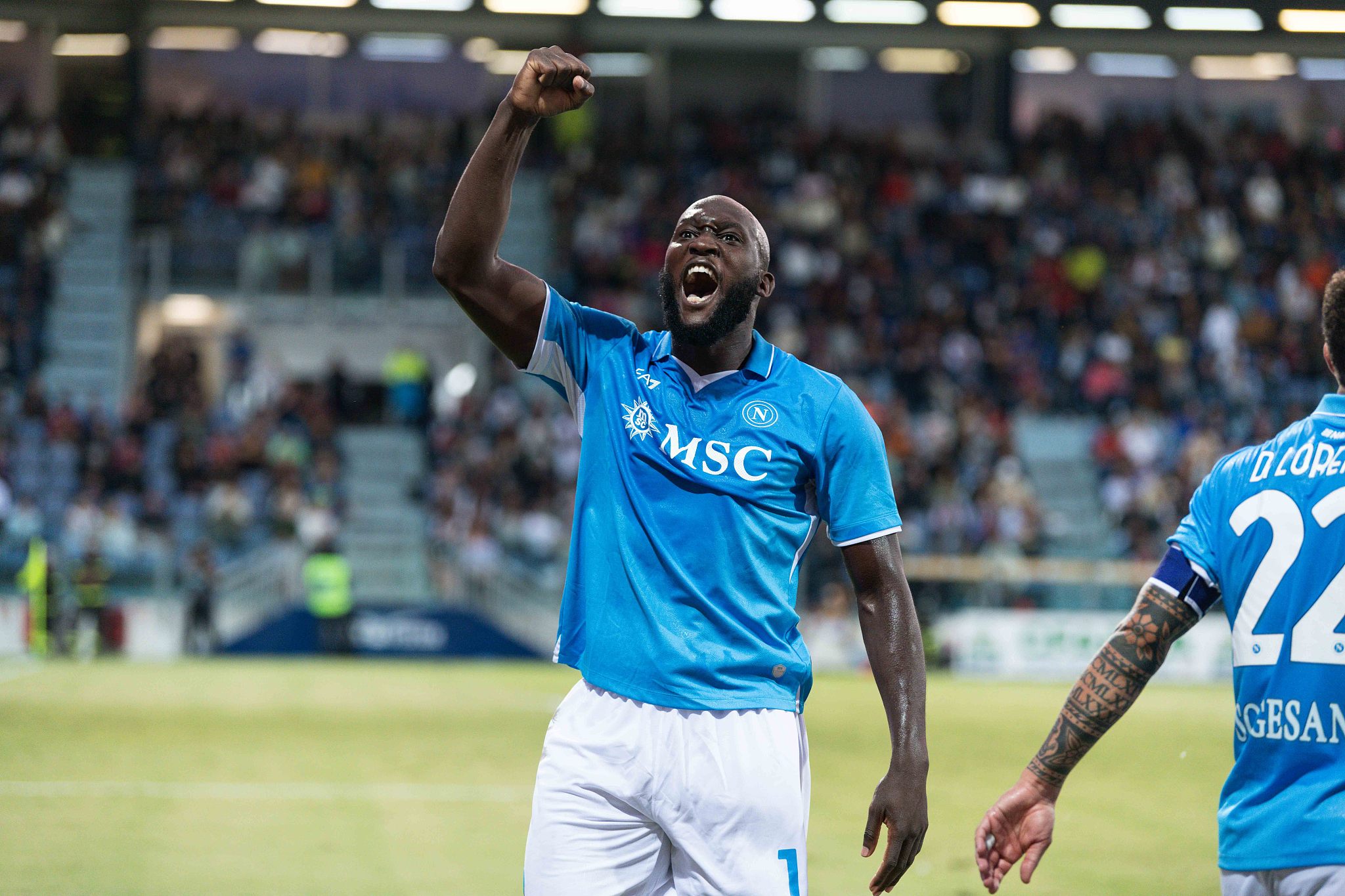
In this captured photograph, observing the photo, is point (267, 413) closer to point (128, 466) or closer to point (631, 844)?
point (128, 466)

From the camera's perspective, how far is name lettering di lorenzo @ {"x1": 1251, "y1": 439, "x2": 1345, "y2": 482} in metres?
3.26

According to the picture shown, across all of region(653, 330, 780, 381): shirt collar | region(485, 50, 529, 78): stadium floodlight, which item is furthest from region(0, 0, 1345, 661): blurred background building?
region(653, 330, 780, 381): shirt collar

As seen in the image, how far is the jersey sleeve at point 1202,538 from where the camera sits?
3449mm

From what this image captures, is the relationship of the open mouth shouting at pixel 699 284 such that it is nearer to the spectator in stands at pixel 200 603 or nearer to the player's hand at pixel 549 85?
the player's hand at pixel 549 85

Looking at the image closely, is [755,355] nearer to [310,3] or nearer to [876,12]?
[876,12]

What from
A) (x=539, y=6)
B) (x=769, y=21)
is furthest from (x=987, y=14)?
(x=539, y=6)

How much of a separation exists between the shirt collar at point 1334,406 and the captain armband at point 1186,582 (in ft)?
1.46

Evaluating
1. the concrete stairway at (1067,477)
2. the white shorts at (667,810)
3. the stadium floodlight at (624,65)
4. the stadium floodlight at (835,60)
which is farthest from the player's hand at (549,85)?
the stadium floodlight at (835,60)

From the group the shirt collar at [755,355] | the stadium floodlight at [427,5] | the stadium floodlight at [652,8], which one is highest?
the stadium floodlight at [652,8]

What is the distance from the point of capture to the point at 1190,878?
27.2 ft

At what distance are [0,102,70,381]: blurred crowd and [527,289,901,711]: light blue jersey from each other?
2426cm

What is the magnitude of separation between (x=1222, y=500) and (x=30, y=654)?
20.0 meters

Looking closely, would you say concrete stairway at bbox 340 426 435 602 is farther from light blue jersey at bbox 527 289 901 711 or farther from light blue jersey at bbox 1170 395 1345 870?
light blue jersey at bbox 1170 395 1345 870

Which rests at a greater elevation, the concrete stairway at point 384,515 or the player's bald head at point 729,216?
the player's bald head at point 729,216
